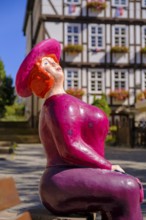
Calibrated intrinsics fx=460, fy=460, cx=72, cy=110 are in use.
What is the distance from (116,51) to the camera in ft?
87.5

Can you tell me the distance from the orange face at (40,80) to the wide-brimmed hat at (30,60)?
3cm

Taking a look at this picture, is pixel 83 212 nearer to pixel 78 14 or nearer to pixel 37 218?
pixel 37 218

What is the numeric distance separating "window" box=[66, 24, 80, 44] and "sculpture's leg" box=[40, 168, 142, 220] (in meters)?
24.0

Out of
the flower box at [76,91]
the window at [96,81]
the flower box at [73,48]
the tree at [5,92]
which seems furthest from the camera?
the tree at [5,92]

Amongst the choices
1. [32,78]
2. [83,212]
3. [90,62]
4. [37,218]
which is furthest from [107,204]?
[90,62]

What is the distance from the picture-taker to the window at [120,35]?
2722cm

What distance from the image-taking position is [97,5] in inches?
1036

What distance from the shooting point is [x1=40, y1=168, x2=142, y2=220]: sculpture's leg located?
2.86m

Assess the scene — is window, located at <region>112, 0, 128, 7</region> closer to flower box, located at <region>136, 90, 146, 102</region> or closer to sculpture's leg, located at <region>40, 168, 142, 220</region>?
flower box, located at <region>136, 90, 146, 102</region>

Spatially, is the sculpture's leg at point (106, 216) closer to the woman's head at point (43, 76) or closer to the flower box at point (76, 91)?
the woman's head at point (43, 76)

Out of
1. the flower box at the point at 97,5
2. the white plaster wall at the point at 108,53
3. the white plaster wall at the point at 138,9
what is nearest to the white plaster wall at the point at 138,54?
the white plaster wall at the point at 108,53

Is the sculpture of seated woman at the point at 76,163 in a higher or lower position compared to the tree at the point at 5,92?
higher

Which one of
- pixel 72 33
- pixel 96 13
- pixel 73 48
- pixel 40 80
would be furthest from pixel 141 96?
pixel 40 80

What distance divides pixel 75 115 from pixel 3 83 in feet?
114
